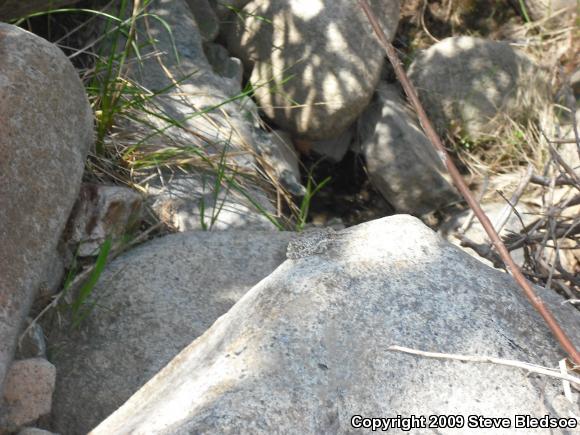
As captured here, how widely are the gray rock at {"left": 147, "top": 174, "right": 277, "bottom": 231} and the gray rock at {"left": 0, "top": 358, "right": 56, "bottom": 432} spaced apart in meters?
1.11

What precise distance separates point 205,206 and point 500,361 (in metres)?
1.91

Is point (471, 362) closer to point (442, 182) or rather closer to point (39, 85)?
point (39, 85)

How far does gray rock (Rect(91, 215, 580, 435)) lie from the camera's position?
1.50 meters

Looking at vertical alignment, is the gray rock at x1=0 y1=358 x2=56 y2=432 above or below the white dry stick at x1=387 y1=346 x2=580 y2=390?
below

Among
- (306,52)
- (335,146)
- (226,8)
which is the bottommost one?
(335,146)

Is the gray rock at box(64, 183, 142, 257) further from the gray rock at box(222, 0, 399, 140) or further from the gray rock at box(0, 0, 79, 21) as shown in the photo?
the gray rock at box(222, 0, 399, 140)

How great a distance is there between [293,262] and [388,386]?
431mm

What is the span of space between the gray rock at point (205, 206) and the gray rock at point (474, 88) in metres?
2.63

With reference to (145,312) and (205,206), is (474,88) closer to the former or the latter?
(205,206)

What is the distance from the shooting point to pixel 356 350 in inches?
62.5

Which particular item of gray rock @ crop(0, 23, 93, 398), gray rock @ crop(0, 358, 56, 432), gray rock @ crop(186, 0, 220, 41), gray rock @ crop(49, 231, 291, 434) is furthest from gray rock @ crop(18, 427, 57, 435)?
gray rock @ crop(186, 0, 220, 41)

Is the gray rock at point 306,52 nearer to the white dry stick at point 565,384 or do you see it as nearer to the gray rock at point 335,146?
the gray rock at point 335,146

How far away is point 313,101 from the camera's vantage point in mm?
4824

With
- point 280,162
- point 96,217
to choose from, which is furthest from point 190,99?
point 96,217
